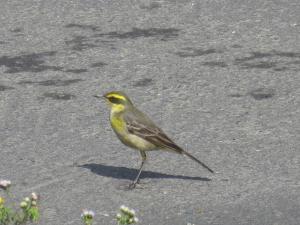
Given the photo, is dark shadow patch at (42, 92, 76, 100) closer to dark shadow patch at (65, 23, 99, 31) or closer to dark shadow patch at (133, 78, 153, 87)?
dark shadow patch at (133, 78, 153, 87)

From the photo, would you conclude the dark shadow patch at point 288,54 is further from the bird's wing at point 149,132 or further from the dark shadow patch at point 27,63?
the bird's wing at point 149,132

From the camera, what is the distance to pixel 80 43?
13.1 meters

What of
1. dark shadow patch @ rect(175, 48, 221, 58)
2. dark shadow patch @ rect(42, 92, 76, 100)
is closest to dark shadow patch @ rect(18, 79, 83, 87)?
dark shadow patch @ rect(42, 92, 76, 100)

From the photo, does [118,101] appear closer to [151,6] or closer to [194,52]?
[194,52]

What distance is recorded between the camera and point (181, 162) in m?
9.75

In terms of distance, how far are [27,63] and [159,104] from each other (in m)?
2.03

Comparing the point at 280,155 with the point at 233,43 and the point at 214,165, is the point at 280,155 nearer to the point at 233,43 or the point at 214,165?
the point at 214,165

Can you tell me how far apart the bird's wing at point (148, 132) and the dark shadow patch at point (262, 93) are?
7.06 feet

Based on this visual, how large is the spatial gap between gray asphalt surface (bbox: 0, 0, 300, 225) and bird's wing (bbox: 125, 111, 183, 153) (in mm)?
301

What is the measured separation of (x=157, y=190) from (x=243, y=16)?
5210 millimetres

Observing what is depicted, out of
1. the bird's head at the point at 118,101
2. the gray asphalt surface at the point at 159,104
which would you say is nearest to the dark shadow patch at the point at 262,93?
the gray asphalt surface at the point at 159,104

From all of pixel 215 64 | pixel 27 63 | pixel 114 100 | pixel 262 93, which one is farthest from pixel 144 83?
pixel 114 100

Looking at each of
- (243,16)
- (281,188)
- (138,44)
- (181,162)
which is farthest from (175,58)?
(281,188)

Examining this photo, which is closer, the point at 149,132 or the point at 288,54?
the point at 149,132
